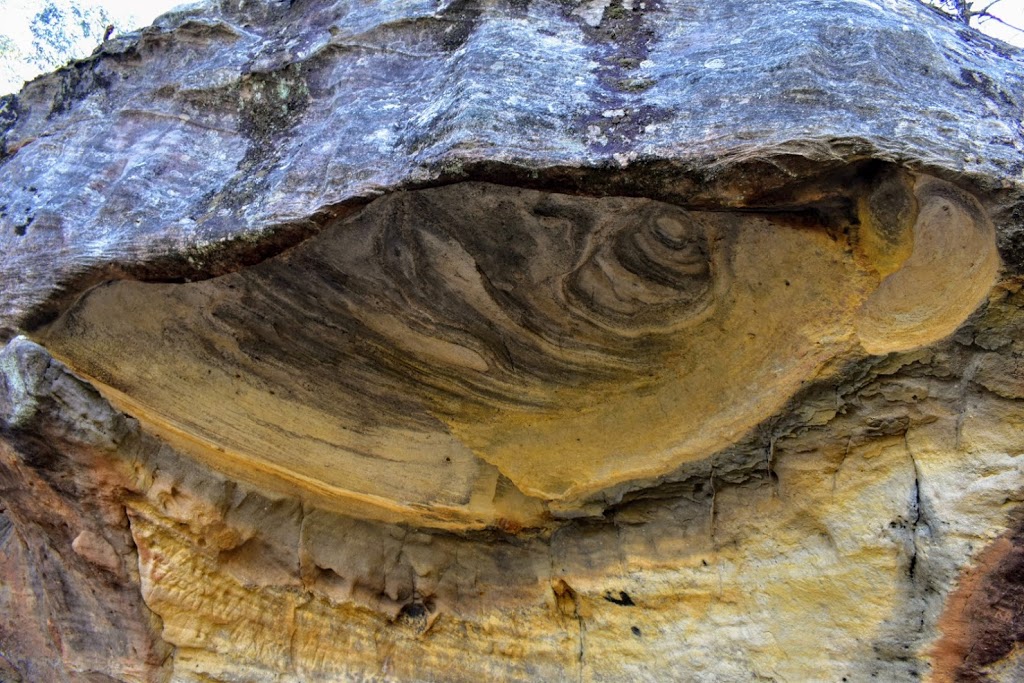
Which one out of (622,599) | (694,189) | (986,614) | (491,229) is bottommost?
(622,599)

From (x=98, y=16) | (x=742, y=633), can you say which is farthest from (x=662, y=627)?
(x=98, y=16)

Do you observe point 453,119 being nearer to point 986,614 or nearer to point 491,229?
point 491,229

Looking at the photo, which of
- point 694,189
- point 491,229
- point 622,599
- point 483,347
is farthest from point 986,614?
point 491,229

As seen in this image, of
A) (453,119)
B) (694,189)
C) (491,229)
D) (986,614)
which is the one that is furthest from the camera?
(491,229)

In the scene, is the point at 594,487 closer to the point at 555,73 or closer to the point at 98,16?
the point at 555,73

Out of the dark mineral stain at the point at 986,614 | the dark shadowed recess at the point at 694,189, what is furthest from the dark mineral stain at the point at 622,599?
the dark shadowed recess at the point at 694,189

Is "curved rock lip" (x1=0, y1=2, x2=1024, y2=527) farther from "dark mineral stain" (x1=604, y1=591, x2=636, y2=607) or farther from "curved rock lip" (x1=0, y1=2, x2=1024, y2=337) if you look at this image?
"dark mineral stain" (x1=604, y1=591, x2=636, y2=607)

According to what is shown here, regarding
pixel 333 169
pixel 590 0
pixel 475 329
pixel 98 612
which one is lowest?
pixel 98 612

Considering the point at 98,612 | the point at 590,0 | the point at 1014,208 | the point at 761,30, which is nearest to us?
the point at 1014,208
